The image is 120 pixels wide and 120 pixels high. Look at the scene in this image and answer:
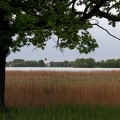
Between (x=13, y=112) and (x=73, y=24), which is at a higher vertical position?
(x=73, y=24)

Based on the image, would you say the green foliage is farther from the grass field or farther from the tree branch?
the tree branch

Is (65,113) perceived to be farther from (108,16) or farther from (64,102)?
(108,16)

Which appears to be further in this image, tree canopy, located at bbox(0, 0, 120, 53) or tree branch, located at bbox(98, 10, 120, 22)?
tree branch, located at bbox(98, 10, 120, 22)

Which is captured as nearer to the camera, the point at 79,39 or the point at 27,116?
the point at 79,39

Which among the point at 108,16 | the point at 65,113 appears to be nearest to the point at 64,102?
the point at 65,113

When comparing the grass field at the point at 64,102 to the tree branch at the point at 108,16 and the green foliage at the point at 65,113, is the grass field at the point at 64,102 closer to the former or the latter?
the green foliage at the point at 65,113

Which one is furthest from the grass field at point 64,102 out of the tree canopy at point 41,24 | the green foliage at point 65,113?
the tree canopy at point 41,24

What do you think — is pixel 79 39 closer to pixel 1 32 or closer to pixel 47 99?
pixel 1 32

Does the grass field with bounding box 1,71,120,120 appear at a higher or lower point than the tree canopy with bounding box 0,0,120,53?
lower

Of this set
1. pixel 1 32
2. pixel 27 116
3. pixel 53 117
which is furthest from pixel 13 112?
pixel 1 32

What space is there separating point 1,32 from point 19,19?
94 centimetres

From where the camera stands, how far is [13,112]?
11719 mm

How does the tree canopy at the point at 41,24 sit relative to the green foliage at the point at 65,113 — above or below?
above

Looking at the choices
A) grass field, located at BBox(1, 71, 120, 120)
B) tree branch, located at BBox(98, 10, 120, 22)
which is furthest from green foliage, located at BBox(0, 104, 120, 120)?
tree branch, located at BBox(98, 10, 120, 22)
